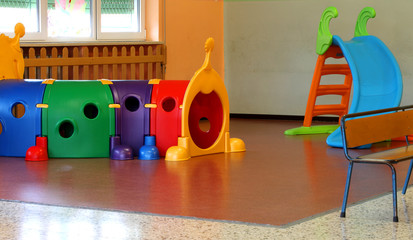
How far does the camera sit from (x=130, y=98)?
21.1 ft

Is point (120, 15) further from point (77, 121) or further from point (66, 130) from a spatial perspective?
point (77, 121)

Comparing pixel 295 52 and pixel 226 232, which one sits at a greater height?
pixel 295 52

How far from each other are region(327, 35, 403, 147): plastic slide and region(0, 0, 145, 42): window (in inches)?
112

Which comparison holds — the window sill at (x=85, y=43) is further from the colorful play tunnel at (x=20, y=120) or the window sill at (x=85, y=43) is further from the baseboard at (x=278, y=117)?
the baseboard at (x=278, y=117)

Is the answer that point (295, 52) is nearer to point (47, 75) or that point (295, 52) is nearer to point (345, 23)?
point (345, 23)

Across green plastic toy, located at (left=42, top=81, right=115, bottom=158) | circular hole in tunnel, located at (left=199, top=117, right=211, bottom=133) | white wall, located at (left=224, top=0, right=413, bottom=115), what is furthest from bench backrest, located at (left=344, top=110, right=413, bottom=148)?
white wall, located at (left=224, top=0, right=413, bottom=115)

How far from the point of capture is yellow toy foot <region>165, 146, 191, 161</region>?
5.86m

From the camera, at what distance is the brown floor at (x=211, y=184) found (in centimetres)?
403

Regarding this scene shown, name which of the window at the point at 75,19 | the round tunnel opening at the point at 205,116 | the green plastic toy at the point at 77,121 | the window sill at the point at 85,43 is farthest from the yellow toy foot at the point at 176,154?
the window at the point at 75,19

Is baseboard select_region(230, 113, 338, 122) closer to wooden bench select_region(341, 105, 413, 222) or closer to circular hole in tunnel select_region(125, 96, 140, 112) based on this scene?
circular hole in tunnel select_region(125, 96, 140, 112)

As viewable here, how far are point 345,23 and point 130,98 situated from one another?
3.87 m

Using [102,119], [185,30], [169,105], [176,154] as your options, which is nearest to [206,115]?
[169,105]

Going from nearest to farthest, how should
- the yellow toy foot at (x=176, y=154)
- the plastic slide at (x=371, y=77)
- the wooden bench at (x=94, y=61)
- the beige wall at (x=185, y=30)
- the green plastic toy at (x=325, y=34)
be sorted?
the yellow toy foot at (x=176, y=154)
the plastic slide at (x=371, y=77)
the wooden bench at (x=94, y=61)
the green plastic toy at (x=325, y=34)
the beige wall at (x=185, y=30)

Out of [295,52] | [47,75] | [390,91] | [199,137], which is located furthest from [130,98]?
[295,52]
